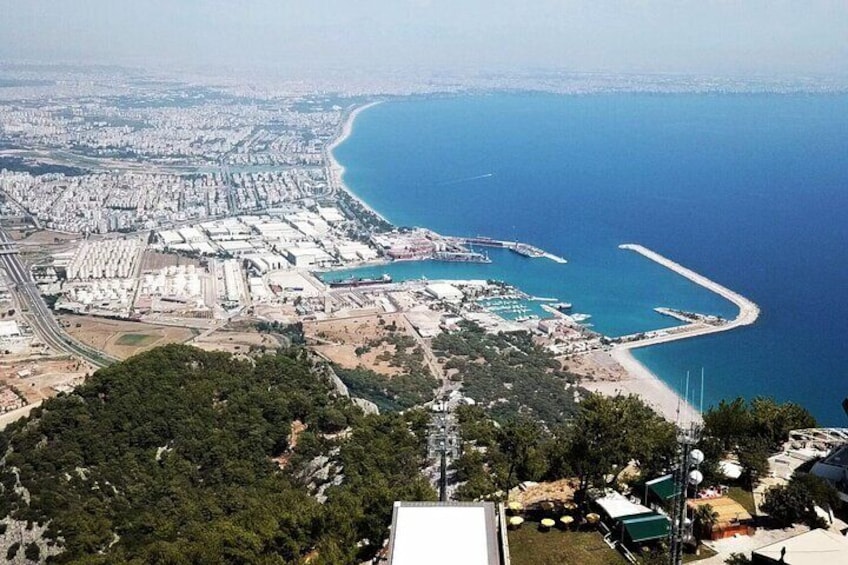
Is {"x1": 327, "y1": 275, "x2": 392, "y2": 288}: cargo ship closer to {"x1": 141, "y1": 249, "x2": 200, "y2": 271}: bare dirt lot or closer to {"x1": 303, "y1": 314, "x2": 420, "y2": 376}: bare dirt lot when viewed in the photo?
{"x1": 303, "y1": 314, "x2": 420, "y2": 376}: bare dirt lot

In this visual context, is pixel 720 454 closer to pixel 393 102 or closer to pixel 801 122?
pixel 801 122

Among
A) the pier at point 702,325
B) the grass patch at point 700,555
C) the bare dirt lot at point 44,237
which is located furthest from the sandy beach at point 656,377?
the bare dirt lot at point 44,237

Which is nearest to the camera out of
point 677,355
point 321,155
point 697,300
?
point 677,355

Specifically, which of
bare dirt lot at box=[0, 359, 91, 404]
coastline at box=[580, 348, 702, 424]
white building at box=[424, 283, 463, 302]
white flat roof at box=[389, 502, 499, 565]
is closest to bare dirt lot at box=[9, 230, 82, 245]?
bare dirt lot at box=[0, 359, 91, 404]

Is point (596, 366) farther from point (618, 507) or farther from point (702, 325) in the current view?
point (618, 507)

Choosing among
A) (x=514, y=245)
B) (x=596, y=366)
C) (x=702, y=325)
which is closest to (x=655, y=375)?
(x=596, y=366)

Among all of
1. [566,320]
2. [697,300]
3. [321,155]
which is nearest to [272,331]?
[566,320]
